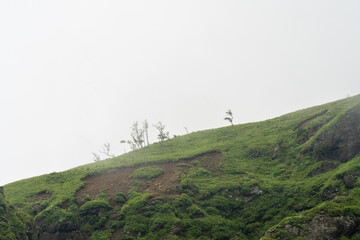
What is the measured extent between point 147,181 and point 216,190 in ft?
37.5

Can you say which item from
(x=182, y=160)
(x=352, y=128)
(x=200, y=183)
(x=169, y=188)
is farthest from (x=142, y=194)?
(x=352, y=128)

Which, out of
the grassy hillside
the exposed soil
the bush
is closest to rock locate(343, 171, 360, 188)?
the grassy hillside

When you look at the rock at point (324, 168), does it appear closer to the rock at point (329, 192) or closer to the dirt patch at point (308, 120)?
the rock at point (329, 192)

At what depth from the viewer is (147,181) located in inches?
1558

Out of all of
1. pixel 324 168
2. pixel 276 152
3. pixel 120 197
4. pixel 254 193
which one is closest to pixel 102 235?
pixel 120 197

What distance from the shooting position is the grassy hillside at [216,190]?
1032 inches

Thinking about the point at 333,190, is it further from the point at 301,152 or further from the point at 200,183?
the point at 200,183

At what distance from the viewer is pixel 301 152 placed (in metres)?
38.2

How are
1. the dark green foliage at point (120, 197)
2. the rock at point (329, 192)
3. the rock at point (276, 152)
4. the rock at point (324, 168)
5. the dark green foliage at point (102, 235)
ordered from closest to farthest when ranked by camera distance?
1. the rock at point (329, 192)
2. the dark green foliage at point (102, 235)
3. the rock at point (324, 168)
4. the dark green foliage at point (120, 197)
5. the rock at point (276, 152)

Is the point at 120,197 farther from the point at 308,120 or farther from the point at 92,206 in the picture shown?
the point at 308,120

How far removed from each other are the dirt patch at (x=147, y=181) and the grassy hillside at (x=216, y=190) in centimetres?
17

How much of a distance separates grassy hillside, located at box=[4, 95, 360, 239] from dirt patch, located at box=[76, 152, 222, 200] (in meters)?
0.17

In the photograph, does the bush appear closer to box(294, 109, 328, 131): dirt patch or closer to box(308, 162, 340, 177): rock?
box(308, 162, 340, 177): rock

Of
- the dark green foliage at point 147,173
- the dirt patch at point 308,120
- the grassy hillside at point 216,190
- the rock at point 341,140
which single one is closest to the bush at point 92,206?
the grassy hillside at point 216,190
